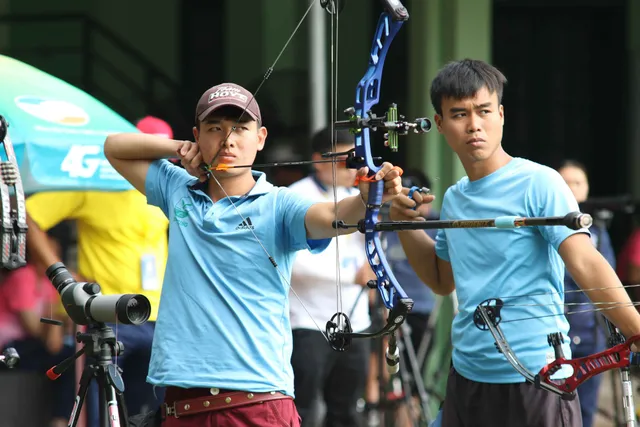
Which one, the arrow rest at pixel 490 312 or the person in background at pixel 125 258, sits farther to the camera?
the person in background at pixel 125 258

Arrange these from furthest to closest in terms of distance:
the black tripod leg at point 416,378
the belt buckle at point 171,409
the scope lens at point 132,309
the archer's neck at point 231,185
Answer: the black tripod leg at point 416,378, the archer's neck at point 231,185, the belt buckle at point 171,409, the scope lens at point 132,309

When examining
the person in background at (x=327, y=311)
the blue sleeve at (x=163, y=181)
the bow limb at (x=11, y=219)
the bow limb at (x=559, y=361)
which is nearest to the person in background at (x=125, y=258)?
the person in background at (x=327, y=311)

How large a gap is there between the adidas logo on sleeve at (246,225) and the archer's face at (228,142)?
14 cm

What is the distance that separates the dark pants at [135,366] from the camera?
4596mm

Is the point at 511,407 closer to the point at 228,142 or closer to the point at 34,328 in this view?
→ the point at 228,142

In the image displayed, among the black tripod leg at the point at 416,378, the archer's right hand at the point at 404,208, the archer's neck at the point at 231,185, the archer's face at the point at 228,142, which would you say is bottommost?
the black tripod leg at the point at 416,378

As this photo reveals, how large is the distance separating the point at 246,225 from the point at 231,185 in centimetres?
14

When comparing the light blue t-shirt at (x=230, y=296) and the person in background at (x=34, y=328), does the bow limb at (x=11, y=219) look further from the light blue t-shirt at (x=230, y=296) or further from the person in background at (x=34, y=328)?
the person in background at (x=34, y=328)

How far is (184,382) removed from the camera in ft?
9.48

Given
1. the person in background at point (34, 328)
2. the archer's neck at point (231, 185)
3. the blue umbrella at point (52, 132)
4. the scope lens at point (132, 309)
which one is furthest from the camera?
the person in background at point (34, 328)

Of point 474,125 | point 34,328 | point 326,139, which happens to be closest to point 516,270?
point 474,125

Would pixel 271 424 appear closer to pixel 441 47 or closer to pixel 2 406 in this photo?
pixel 2 406

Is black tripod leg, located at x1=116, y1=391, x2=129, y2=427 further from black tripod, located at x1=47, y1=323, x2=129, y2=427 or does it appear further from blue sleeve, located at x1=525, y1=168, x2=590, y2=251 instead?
blue sleeve, located at x1=525, y1=168, x2=590, y2=251

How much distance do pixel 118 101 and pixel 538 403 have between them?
5613 millimetres
